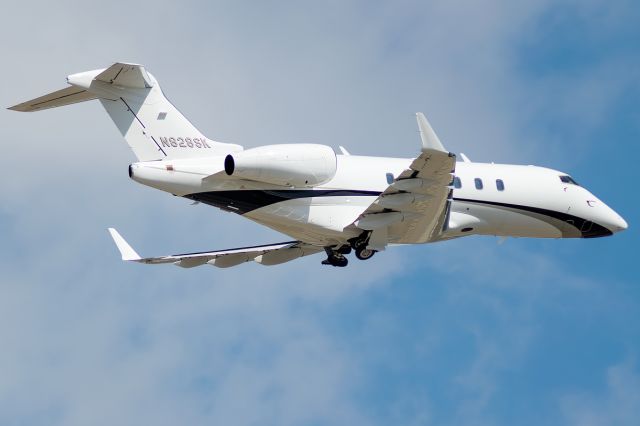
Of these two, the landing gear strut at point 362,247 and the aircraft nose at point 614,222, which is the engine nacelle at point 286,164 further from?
Answer: the aircraft nose at point 614,222

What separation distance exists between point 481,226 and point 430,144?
687cm

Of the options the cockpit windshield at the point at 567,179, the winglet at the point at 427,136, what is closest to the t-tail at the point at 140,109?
the winglet at the point at 427,136

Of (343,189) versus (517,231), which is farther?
(517,231)

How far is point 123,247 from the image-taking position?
1249 inches

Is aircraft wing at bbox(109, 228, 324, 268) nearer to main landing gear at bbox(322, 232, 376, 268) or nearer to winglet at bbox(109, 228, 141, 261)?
winglet at bbox(109, 228, 141, 261)

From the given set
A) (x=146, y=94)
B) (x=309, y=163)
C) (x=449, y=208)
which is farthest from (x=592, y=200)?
(x=146, y=94)

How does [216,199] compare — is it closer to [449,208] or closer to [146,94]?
[146,94]

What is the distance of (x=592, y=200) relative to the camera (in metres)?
34.2

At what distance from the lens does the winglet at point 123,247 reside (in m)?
31.7

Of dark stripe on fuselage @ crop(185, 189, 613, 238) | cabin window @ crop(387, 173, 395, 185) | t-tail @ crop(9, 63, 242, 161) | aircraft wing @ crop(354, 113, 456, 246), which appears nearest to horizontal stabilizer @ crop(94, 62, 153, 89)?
t-tail @ crop(9, 63, 242, 161)

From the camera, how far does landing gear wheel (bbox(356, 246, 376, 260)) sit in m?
31.0

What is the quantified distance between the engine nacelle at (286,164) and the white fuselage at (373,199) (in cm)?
36

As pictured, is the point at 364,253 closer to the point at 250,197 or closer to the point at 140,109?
the point at 250,197

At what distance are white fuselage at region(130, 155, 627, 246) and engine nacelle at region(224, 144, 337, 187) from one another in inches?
14.3
